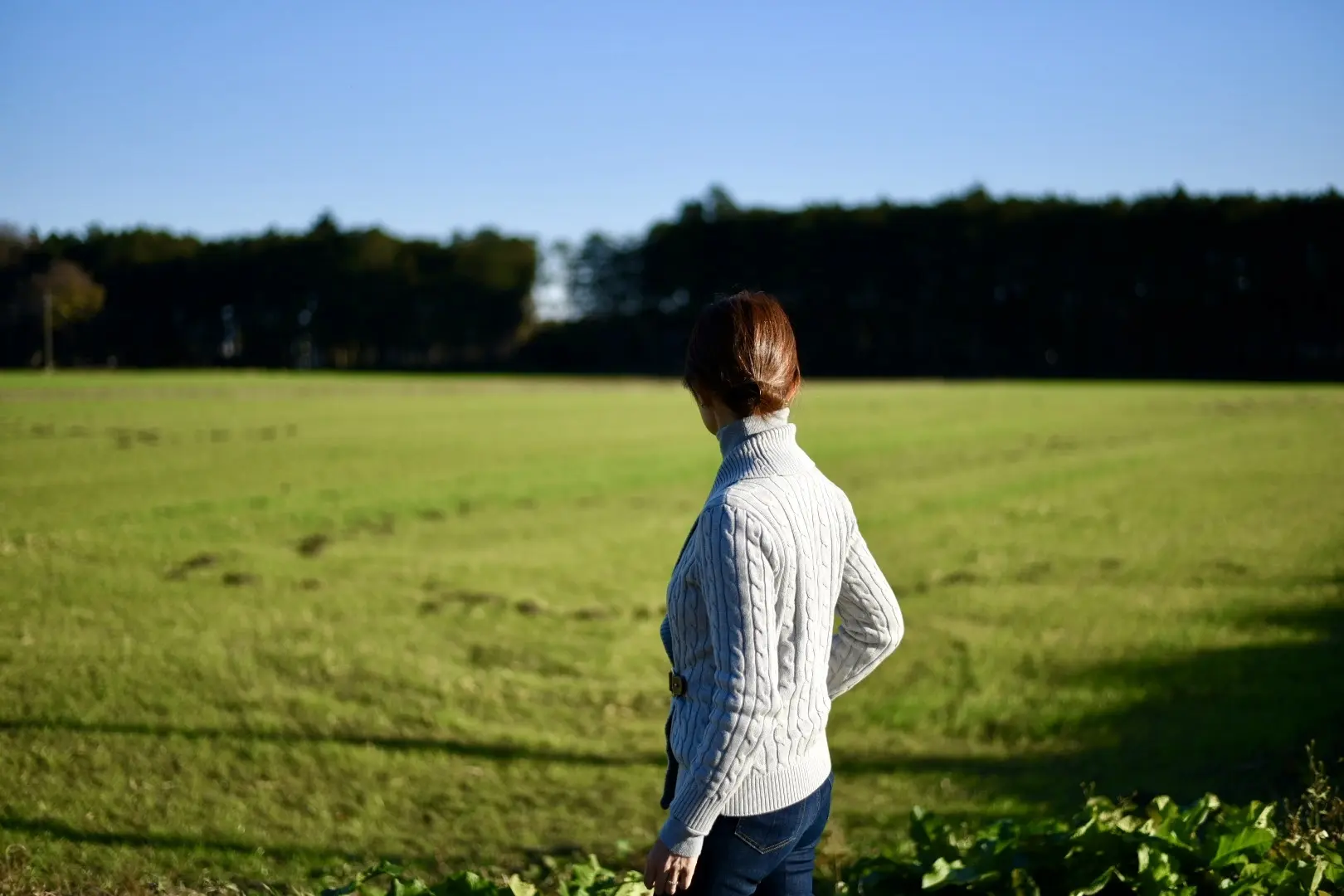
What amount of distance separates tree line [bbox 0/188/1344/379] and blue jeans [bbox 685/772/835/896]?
5179 cm

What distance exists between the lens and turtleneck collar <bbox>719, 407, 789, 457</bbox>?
250cm

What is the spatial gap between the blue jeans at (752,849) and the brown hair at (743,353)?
2.84ft

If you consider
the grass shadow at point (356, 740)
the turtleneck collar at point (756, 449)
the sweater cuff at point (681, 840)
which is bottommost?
the grass shadow at point (356, 740)

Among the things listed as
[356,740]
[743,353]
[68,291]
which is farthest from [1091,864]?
[68,291]

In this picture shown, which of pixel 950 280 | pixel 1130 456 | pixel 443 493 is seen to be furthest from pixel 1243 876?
pixel 950 280

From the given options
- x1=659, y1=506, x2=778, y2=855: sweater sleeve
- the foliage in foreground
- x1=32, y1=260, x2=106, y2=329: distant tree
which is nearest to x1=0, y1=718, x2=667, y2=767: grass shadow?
the foliage in foreground

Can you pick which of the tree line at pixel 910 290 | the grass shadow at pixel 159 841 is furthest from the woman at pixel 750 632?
the tree line at pixel 910 290

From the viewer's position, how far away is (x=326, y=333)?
67938mm

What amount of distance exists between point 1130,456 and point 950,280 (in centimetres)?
6600

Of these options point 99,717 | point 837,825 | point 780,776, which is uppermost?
point 780,776

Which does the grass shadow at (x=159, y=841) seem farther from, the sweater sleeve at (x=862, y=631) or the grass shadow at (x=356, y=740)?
the sweater sleeve at (x=862, y=631)

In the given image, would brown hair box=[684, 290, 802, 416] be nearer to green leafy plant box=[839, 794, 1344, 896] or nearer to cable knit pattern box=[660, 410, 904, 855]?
cable knit pattern box=[660, 410, 904, 855]

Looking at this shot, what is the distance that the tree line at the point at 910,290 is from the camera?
70.3 m

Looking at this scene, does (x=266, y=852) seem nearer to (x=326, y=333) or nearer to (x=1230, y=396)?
(x=1230, y=396)
